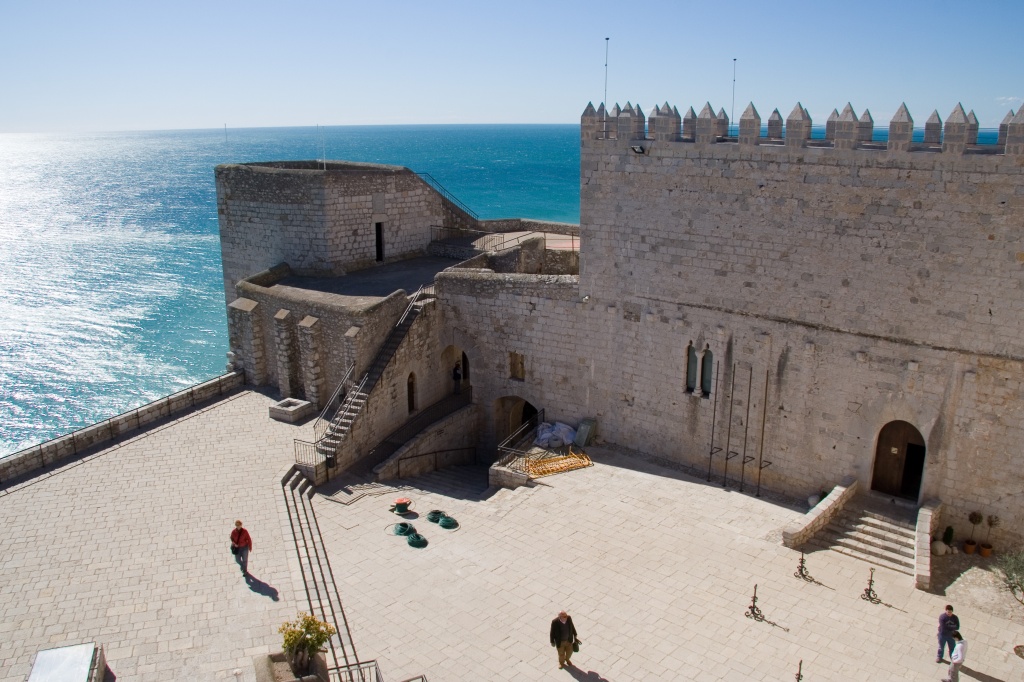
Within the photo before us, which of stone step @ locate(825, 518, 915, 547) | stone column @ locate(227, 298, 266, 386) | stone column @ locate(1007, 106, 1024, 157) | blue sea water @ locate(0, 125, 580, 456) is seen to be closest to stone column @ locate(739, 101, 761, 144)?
stone column @ locate(1007, 106, 1024, 157)

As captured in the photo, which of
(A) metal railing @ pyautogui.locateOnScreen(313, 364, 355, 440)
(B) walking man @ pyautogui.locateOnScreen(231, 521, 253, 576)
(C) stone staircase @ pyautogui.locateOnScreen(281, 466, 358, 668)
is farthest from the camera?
(A) metal railing @ pyautogui.locateOnScreen(313, 364, 355, 440)

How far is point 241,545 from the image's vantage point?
15969mm

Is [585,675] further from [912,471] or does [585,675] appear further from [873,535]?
[912,471]

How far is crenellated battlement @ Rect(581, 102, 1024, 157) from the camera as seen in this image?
16.1 metres

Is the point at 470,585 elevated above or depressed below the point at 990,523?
below

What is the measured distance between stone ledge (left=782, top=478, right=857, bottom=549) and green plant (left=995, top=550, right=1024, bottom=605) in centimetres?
332

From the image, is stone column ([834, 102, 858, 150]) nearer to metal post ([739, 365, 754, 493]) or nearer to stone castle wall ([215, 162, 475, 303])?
metal post ([739, 365, 754, 493])

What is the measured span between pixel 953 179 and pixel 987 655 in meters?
9.13

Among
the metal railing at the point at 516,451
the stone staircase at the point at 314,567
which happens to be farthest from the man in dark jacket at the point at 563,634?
the metal railing at the point at 516,451

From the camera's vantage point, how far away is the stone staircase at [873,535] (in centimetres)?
1695

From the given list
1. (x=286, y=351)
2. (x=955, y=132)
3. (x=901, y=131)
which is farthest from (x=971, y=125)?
(x=286, y=351)

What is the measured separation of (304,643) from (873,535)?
12.3m

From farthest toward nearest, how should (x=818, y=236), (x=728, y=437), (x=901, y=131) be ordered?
(x=728, y=437)
(x=818, y=236)
(x=901, y=131)

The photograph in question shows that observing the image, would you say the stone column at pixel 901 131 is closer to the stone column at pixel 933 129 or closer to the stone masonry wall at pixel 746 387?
the stone column at pixel 933 129
